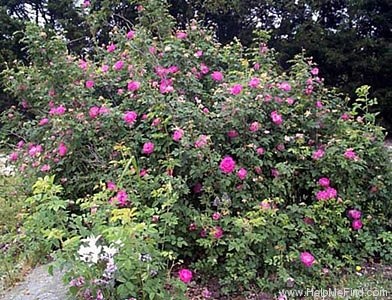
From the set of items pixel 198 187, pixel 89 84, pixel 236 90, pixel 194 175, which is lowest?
pixel 198 187

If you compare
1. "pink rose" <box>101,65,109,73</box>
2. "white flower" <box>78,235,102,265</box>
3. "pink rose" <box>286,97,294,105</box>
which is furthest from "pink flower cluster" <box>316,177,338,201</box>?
"pink rose" <box>101,65,109,73</box>

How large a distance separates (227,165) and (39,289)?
1166 mm

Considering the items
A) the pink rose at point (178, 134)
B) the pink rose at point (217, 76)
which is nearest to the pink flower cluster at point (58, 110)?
the pink rose at point (178, 134)

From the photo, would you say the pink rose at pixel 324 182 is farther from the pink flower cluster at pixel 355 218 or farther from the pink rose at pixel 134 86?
the pink rose at pixel 134 86

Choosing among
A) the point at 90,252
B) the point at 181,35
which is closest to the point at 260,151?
the point at 90,252

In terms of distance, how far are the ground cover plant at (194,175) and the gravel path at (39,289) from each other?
0.22 metres

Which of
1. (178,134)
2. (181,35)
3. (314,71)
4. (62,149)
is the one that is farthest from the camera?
(181,35)

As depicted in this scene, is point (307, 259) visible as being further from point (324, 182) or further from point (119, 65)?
point (119, 65)

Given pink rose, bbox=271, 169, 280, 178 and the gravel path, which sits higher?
pink rose, bbox=271, 169, 280, 178

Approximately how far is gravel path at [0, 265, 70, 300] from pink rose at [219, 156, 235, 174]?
100 centimetres

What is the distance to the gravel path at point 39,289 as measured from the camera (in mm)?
2341

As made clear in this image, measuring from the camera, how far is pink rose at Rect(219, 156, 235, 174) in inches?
100

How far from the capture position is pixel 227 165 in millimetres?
2541

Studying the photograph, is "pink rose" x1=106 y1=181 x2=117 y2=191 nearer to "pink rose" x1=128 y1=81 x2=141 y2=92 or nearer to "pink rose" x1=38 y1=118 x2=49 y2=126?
"pink rose" x1=128 y1=81 x2=141 y2=92
